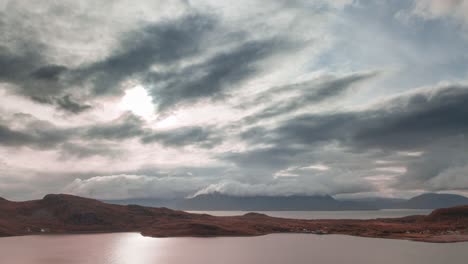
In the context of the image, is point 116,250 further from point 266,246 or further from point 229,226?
point 229,226

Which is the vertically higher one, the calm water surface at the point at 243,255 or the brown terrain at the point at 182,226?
the brown terrain at the point at 182,226

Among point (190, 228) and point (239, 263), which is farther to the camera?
point (190, 228)

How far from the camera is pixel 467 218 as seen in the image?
173250 millimetres

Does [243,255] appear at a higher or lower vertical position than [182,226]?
lower

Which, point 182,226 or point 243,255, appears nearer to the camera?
point 243,255

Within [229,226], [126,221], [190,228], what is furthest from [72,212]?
[229,226]

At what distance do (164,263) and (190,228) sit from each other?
82652 mm

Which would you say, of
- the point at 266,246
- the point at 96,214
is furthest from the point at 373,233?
the point at 96,214

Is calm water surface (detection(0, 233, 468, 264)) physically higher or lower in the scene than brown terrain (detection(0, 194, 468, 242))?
lower

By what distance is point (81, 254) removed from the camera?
92.9 m

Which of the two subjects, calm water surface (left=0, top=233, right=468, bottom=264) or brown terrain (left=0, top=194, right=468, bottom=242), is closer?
calm water surface (left=0, top=233, right=468, bottom=264)

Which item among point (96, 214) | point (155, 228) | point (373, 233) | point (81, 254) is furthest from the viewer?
point (96, 214)

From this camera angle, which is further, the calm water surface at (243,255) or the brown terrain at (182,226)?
the brown terrain at (182,226)

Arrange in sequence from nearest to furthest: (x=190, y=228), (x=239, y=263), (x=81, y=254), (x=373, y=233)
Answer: (x=239, y=263) → (x=81, y=254) → (x=373, y=233) → (x=190, y=228)
